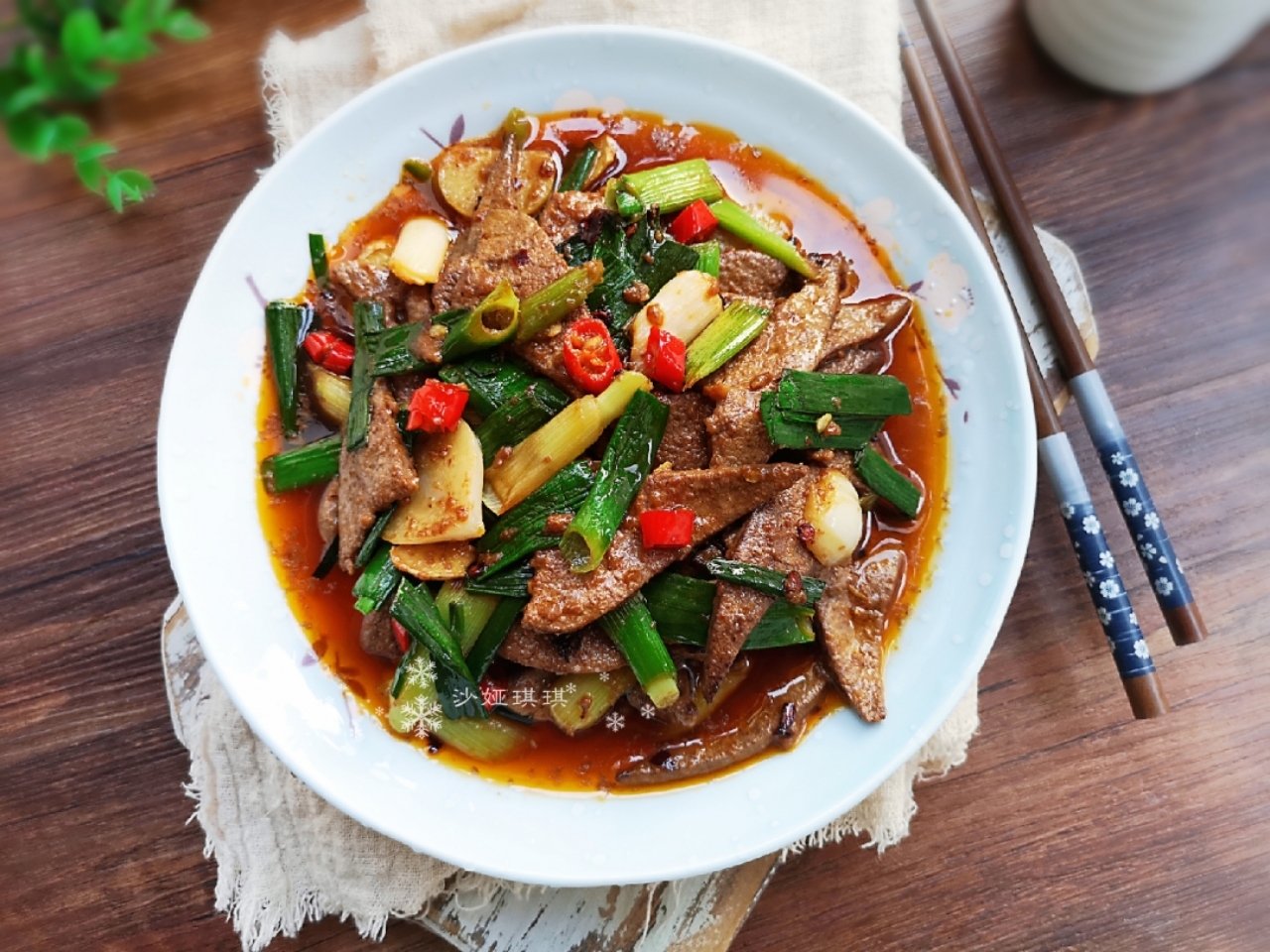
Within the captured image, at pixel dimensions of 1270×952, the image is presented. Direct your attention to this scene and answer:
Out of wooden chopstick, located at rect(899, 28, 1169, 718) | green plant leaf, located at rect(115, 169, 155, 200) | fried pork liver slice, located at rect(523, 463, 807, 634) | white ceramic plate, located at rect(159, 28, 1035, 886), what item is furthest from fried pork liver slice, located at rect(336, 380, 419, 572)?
wooden chopstick, located at rect(899, 28, 1169, 718)

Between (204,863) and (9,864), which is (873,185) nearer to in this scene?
(204,863)

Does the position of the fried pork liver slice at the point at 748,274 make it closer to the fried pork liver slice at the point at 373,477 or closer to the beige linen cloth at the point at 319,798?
the beige linen cloth at the point at 319,798

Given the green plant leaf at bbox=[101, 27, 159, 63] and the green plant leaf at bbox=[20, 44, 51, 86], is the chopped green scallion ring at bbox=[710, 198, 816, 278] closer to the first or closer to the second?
the green plant leaf at bbox=[101, 27, 159, 63]

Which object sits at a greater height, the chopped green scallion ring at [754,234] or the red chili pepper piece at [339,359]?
the chopped green scallion ring at [754,234]

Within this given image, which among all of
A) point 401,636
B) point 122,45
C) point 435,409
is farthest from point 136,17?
point 401,636

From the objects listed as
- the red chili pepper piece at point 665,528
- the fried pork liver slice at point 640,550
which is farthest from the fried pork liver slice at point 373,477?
the red chili pepper piece at point 665,528

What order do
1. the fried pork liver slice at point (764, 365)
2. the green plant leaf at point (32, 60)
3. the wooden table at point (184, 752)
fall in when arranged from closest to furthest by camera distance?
1. the green plant leaf at point (32, 60)
2. the fried pork liver slice at point (764, 365)
3. the wooden table at point (184, 752)

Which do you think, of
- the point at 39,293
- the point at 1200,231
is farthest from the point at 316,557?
the point at 1200,231
